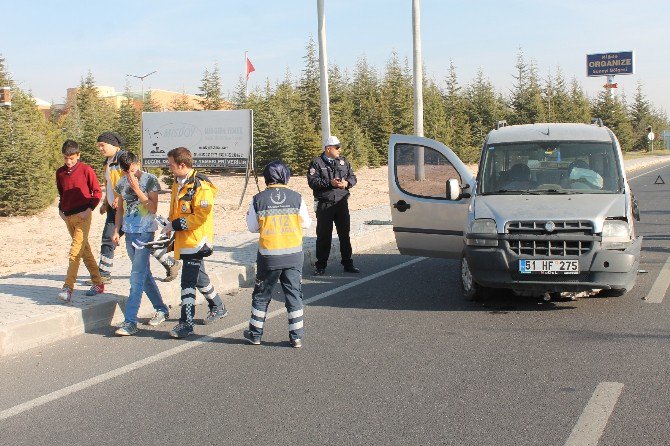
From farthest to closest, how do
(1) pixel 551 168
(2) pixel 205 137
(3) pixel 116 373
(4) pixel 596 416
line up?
(2) pixel 205 137, (1) pixel 551 168, (3) pixel 116 373, (4) pixel 596 416

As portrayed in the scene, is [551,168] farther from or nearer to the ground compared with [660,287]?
farther from the ground

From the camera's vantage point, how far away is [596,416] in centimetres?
485

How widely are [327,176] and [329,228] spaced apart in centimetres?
72

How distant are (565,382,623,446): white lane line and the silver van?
2.30m

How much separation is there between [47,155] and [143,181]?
13.0 metres

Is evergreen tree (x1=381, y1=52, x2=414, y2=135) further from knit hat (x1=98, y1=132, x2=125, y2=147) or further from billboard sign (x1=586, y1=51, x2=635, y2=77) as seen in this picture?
billboard sign (x1=586, y1=51, x2=635, y2=77)

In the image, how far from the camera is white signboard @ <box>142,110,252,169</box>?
20656 mm

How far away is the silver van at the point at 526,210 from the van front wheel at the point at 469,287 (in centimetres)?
1

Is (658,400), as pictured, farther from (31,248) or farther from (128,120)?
(128,120)

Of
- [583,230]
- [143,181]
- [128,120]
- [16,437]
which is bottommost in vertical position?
[16,437]

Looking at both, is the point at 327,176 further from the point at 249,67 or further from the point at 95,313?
the point at 249,67

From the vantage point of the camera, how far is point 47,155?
1948cm

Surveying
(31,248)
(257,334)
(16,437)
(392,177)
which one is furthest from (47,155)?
(16,437)

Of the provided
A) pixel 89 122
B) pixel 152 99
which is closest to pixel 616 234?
pixel 89 122
